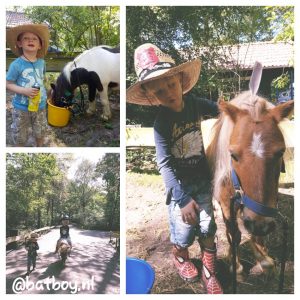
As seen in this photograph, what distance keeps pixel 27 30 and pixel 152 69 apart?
32.1 inches

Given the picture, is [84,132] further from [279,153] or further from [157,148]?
[279,153]

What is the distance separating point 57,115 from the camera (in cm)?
271

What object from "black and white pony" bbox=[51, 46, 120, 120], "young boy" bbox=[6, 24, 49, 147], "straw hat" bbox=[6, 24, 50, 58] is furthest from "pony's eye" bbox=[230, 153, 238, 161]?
"straw hat" bbox=[6, 24, 50, 58]

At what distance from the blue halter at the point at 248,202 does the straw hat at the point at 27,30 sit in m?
1.42

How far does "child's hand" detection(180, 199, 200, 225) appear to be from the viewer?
2658mm

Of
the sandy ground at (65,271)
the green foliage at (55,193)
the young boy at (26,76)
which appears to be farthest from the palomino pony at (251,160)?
the young boy at (26,76)

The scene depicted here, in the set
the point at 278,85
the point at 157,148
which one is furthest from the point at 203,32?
the point at 157,148

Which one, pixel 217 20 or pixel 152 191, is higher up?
pixel 217 20

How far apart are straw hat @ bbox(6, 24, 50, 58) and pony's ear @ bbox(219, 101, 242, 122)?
1174 millimetres
